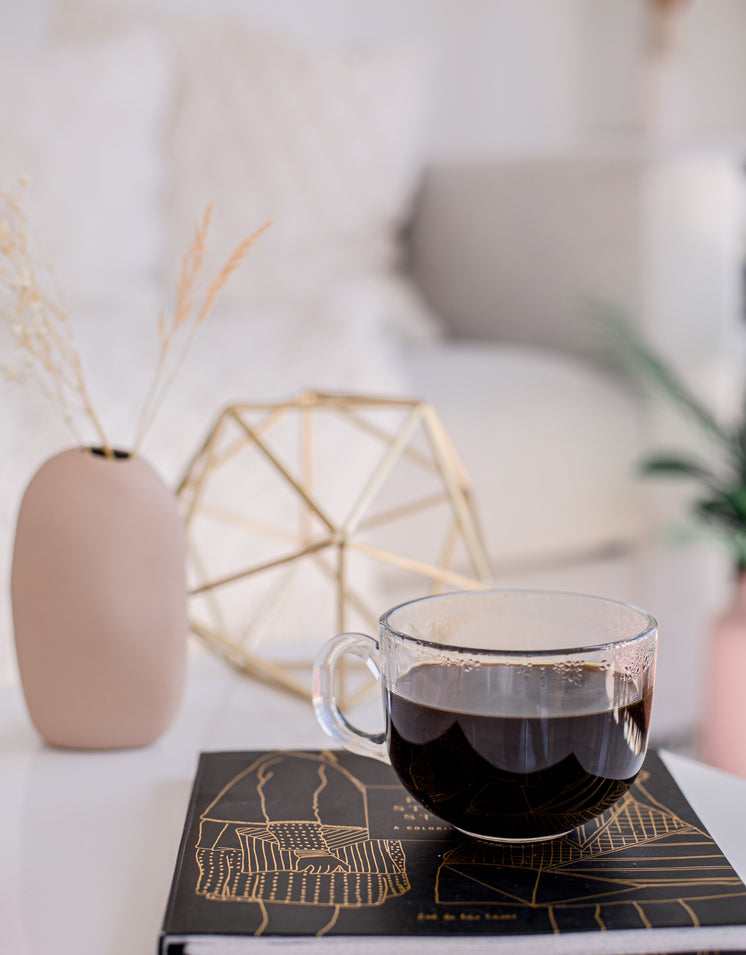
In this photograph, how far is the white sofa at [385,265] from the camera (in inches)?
51.9

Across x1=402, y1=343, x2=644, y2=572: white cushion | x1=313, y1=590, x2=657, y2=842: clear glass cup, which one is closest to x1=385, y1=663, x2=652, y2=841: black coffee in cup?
x1=313, y1=590, x2=657, y2=842: clear glass cup

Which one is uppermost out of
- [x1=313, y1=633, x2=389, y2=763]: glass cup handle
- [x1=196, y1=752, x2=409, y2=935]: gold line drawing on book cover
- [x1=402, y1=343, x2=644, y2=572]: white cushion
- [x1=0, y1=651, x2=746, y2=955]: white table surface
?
[x1=313, y1=633, x2=389, y2=763]: glass cup handle

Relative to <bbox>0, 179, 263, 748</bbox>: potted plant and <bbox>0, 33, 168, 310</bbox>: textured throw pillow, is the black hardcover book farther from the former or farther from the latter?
<bbox>0, 33, 168, 310</bbox>: textured throw pillow

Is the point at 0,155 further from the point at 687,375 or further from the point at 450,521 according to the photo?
the point at 687,375

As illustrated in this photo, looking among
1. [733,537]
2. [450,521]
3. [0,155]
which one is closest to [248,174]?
[0,155]

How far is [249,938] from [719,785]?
0.98ft

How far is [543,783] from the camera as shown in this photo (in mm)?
415

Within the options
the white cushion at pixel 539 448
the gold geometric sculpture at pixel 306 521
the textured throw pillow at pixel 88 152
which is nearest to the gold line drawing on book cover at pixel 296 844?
the gold geometric sculpture at pixel 306 521

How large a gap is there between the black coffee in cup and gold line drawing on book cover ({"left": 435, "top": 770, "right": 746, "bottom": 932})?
12 millimetres

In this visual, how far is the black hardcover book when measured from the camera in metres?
0.37

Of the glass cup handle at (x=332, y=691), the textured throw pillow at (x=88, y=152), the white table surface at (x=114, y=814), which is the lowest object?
the white table surface at (x=114, y=814)

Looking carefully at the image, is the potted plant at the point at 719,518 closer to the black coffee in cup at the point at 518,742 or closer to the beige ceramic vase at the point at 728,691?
the beige ceramic vase at the point at 728,691

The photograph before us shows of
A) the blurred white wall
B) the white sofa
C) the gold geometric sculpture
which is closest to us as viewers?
the gold geometric sculpture

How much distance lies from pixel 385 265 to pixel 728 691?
985mm
